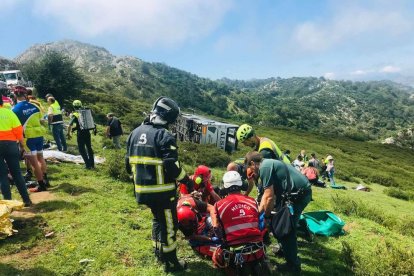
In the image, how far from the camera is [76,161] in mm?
13977

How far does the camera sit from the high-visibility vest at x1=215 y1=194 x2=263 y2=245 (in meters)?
5.36

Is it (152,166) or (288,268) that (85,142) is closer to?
(152,166)

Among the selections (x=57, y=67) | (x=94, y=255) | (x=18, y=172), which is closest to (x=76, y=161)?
(x=18, y=172)

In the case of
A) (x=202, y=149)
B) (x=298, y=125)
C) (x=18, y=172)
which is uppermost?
(x=18, y=172)

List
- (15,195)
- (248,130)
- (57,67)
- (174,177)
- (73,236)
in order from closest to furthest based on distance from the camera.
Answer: (174,177) → (248,130) → (73,236) → (15,195) → (57,67)

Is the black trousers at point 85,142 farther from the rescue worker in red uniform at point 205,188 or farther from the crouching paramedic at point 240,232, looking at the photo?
the crouching paramedic at point 240,232

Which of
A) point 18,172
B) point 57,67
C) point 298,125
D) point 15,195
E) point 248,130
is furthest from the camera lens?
point 298,125

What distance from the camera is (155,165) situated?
5.36m

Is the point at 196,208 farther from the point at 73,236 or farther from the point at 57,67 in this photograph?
the point at 57,67

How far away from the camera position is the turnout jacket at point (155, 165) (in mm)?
5320

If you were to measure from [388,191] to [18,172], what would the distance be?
2336 cm

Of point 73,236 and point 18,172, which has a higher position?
point 18,172

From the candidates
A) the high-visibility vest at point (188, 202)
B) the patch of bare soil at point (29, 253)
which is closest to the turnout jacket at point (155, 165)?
the high-visibility vest at point (188, 202)

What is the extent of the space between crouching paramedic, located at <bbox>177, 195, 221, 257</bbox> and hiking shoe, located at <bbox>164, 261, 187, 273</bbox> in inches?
27.8
